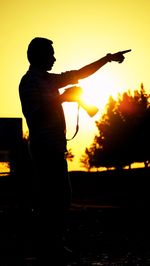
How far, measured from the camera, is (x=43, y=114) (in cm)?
452

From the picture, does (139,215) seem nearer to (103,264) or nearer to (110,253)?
(110,253)

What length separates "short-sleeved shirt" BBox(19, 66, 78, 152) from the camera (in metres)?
4.51

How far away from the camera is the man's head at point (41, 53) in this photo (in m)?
4.79

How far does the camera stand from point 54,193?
177 inches

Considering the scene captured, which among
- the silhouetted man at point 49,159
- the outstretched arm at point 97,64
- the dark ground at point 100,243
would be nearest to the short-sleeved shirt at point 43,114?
the silhouetted man at point 49,159

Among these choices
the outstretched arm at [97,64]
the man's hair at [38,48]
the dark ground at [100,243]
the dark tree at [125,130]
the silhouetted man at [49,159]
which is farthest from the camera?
the dark tree at [125,130]

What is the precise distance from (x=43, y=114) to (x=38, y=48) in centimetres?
62

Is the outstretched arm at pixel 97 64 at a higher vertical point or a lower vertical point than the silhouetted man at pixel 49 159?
higher

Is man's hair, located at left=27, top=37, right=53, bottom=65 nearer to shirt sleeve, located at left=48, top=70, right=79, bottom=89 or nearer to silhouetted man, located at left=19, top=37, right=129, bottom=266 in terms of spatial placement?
shirt sleeve, located at left=48, top=70, right=79, bottom=89

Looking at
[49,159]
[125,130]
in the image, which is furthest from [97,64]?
[125,130]

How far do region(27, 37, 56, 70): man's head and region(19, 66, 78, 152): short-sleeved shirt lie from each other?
0.18 metres

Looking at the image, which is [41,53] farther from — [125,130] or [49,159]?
[125,130]

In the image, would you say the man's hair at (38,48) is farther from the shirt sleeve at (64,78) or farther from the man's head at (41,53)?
the shirt sleeve at (64,78)

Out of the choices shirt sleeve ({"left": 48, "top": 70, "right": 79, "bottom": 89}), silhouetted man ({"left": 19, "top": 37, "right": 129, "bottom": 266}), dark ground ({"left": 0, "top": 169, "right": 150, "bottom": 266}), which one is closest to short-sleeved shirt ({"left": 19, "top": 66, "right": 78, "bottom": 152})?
silhouetted man ({"left": 19, "top": 37, "right": 129, "bottom": 266})
